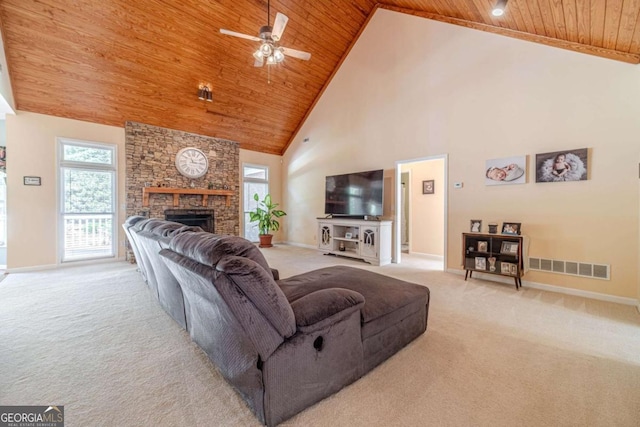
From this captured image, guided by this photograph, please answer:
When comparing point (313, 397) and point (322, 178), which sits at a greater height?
point (322, 178)

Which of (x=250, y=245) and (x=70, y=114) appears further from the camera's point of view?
(x=70, y=114)

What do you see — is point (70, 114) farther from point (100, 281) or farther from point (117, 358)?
point (117, 358)

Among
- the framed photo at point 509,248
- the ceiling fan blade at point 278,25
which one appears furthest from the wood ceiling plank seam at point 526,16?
the framed photo at point 509,248

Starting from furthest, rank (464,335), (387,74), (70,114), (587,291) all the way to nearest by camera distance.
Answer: (387,74)
(70,114)
(587,291)
(464,335)

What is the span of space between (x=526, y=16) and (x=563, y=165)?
6.33 ft

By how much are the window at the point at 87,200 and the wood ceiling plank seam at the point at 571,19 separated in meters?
7.43

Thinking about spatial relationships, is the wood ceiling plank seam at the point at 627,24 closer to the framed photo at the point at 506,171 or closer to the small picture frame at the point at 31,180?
the framed photo at the point at 506,171

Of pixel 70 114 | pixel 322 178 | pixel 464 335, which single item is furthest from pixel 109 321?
pixel 322 178

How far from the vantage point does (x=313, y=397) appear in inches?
55.8

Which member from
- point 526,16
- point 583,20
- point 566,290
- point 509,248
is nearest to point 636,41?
point 583,20

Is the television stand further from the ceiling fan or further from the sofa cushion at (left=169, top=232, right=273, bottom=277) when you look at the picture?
the sofa cushion at (left=169, top=232, right=273, bottom=277)

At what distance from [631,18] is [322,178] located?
17.5ft

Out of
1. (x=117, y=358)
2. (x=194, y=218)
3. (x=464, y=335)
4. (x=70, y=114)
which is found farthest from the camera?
(x=194, y=218)

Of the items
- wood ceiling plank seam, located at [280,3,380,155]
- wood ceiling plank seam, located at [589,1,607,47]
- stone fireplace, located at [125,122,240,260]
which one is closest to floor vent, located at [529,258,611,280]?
wood ceiling plank seam, located at [589,1,607,47]
